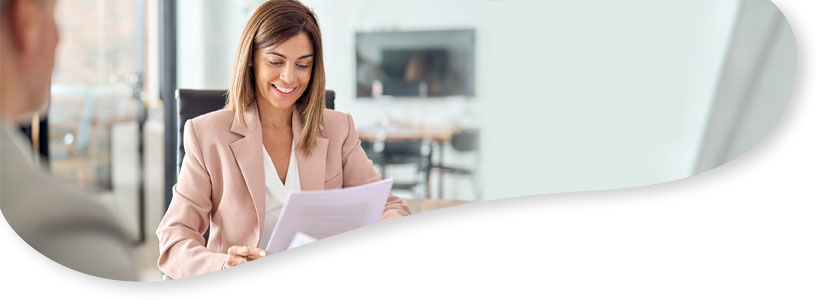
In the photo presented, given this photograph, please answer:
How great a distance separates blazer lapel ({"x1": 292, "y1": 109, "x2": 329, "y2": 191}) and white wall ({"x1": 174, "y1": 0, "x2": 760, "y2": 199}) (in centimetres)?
20

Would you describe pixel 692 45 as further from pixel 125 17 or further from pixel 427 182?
pixel 125 17

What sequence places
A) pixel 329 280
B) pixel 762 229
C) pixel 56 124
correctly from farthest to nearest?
pixel 762 229 → pixel 329 280 → pixel 56 124

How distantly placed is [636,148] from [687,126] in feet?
0.46

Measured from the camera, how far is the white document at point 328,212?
104 centimetres

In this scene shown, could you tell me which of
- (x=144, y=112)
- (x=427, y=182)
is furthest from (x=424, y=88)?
(x=144, y=112)

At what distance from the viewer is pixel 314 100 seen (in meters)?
1.07

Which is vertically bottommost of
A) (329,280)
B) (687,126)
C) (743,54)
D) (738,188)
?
(329,280)

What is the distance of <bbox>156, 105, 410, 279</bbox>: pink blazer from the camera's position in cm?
102

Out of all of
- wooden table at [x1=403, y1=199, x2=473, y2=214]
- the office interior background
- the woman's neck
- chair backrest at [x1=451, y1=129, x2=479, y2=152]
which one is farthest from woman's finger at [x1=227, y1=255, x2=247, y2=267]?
chair backrest at [x1=451, y1=129, x2=479, y2=152]

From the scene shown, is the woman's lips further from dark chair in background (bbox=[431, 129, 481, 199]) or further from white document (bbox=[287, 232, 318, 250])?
dark chair in background (bbox=[431, 129, 481, 199])

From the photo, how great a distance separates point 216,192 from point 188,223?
66 mm

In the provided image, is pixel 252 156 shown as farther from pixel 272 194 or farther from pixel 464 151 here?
pixel 464 151

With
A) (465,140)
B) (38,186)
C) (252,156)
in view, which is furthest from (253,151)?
(465,140)

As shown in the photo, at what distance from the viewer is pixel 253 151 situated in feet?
3.43
